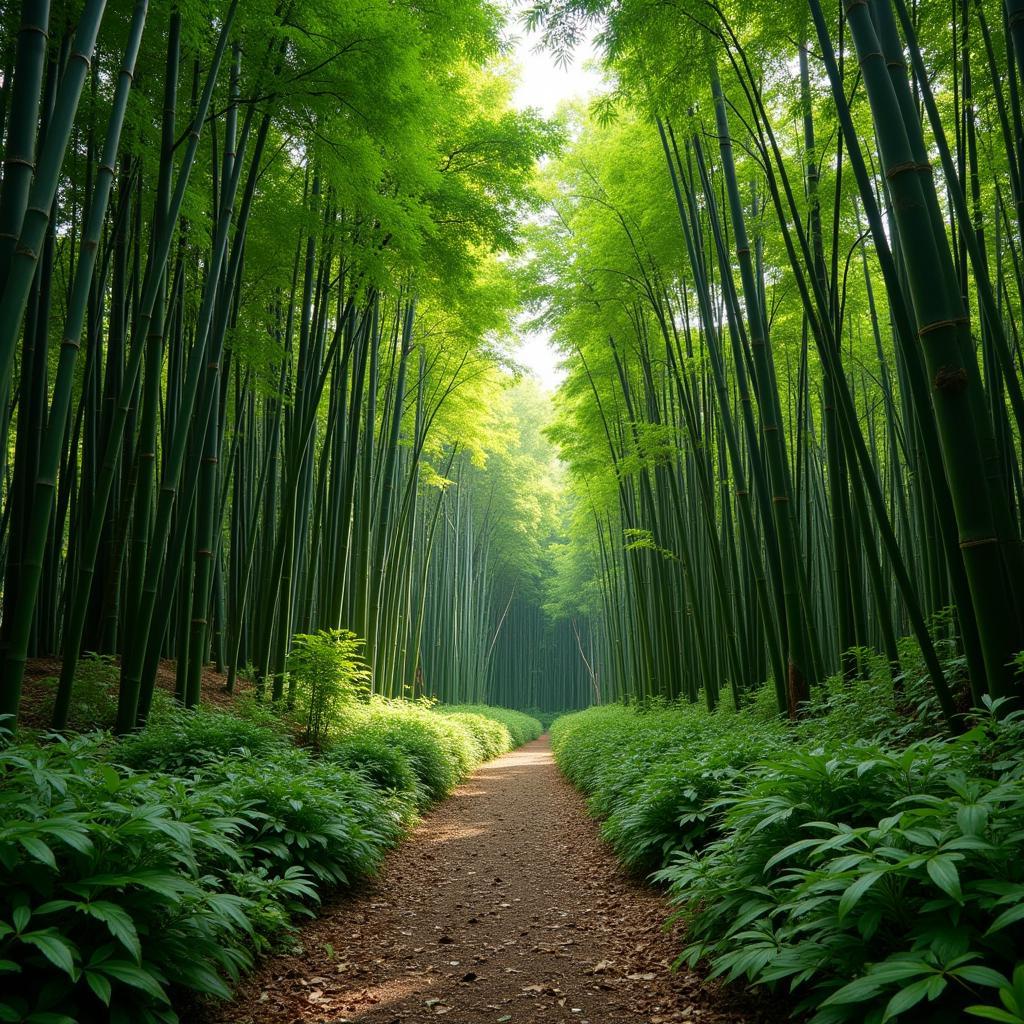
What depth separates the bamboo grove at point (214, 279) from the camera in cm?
268

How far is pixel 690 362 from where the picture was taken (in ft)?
17.6

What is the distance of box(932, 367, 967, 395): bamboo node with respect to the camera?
190cm

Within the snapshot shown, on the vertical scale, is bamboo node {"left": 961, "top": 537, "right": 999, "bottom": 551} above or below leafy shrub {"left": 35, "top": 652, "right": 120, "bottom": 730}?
Answer: above

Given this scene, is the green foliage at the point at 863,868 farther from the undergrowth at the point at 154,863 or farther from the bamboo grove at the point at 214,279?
the bamboo grove at the point at 214,279

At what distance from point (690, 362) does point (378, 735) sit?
3.78 metres

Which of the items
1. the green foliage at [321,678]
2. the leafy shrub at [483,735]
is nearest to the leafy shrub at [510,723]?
the leafy shrub at [483,735]

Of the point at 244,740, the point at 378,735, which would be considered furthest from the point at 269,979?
the point at 378,735

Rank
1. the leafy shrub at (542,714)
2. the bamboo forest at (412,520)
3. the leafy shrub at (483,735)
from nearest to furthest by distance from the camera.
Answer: the bamboo forest at (412,520) → the leafy shrub at (483,735) → the leafy shrub at (542,714)

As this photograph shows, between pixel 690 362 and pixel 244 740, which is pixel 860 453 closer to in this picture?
pixel 690 362

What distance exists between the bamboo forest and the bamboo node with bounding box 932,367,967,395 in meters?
0.02

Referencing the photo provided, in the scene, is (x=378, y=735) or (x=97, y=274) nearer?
(x=97, y=274)

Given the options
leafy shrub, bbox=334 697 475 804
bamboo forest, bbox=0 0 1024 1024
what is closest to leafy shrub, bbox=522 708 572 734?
bamboo forest, bbox=0 0 1024 1024

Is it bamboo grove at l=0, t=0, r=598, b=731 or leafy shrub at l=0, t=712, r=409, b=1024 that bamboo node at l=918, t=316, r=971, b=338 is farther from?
bamboo grove at l=0, t=0, r=598, b=731

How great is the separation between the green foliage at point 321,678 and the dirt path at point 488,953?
1141 millimetres
